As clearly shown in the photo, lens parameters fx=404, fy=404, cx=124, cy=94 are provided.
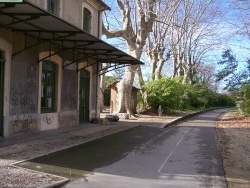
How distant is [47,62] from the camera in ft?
55.5

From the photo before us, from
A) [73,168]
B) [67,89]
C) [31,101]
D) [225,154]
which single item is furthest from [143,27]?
[73,168]

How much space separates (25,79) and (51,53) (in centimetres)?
243

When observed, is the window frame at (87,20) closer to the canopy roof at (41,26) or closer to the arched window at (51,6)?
Answer: the canopy roof at (41,26)

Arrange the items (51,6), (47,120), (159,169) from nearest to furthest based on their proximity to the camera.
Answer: (159,169) < (47,120) < (51,6)

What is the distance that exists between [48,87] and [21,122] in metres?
3.00

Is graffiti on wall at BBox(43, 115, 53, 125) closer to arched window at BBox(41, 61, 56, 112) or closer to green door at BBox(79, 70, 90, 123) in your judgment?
arched window at BBox(41, 61, 56, 112)

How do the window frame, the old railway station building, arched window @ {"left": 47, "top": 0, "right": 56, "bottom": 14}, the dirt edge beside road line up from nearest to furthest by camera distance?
the dirt edge beside road
the old railway station building
arched window @ {"left": 47, "top": 0, "right": 56, "bottom": 14}
the window frame

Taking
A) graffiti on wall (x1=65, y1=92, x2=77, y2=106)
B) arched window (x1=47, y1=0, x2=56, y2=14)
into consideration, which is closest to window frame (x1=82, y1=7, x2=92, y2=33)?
arched window (x1=47, y1=0, x2=56, y2=14)

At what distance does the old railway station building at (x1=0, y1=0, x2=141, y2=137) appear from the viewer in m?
12.7

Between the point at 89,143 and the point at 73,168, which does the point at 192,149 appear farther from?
the point at 73,168

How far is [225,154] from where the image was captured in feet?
42.1

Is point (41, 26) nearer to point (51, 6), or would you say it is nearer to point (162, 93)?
point (51, 6)

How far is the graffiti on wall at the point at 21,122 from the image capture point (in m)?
14.0

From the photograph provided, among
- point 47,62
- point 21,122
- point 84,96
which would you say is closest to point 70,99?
point 84,96
